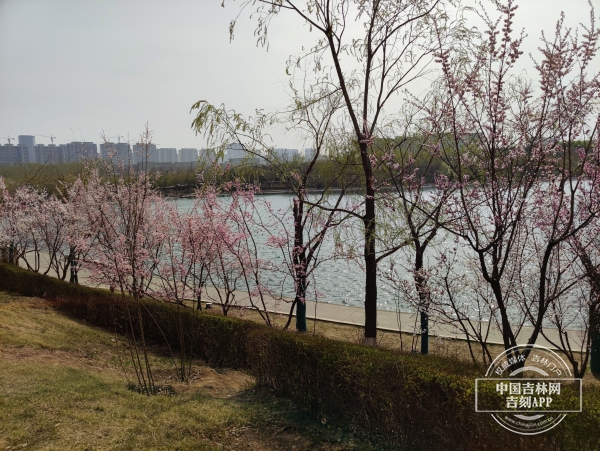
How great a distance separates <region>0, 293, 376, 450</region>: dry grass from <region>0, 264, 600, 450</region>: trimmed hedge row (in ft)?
0.76

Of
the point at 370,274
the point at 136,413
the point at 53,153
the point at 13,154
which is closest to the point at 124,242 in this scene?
the point at 136,413

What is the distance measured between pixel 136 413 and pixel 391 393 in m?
2.43

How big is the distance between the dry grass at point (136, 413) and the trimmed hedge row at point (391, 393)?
23 cm

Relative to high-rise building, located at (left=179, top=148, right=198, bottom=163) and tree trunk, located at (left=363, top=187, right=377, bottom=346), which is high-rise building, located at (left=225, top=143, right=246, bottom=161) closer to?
high-rise building, located at (left=179, top=148, right=198, bottom=163)

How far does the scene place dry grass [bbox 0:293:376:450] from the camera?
12.5 feet

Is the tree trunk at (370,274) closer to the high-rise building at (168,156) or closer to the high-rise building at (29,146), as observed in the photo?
the high-rise building at (29,146)

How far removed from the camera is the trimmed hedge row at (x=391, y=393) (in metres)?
3.05

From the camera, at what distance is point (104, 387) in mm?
5230

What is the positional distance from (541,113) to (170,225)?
781 cm

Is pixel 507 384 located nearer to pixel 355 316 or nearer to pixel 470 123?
pixel 470 123

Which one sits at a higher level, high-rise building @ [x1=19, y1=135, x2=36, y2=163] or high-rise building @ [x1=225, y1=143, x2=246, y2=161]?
high-rise building @ [x1=19, y1=135, x2=36, y2=163]

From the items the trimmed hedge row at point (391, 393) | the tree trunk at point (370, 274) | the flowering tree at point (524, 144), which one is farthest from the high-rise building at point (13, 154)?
the flowering tree at point (524, 144)

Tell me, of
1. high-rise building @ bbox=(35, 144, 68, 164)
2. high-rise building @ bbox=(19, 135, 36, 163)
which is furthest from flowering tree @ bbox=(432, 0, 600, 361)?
high-rise building @ bbox=(19, 135, 36, 163)

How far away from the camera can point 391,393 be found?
388cm
